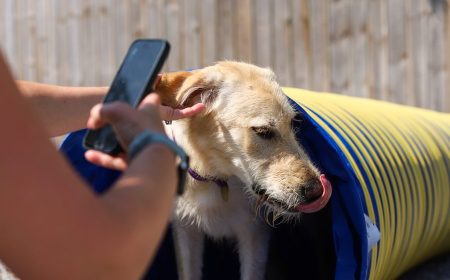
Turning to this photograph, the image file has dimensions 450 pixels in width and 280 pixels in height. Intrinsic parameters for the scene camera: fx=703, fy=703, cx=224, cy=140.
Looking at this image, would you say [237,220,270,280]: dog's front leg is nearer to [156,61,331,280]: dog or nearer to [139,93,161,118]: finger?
[156,61,331,280]: dog

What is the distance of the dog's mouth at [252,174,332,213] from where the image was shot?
330 cm

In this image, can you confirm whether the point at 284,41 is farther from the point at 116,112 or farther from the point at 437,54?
the point at 116,112

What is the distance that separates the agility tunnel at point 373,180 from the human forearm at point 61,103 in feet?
1.79

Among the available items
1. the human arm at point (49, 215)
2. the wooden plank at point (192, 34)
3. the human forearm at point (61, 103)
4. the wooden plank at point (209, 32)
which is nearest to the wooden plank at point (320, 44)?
the wooden plank at point (209, 32)

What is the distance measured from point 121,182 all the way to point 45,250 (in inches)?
9.4

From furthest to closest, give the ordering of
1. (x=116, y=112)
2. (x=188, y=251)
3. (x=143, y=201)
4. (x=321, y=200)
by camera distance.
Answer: (x=188, y=251) < (x=321, y=200) < (x=116, y=112) < (x=143, y=201)

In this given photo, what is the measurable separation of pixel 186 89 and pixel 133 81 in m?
1.67

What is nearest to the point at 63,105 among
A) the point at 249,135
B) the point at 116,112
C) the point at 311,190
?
the point at 249,135

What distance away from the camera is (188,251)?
407 centimetres

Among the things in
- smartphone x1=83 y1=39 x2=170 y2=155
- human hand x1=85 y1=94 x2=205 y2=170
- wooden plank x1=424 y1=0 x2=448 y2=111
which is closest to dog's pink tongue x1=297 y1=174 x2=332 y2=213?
smartphone x1=83 y1=39 x2=170 y2=155

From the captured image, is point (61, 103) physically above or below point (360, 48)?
above

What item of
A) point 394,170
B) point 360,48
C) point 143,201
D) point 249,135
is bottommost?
point 394,170

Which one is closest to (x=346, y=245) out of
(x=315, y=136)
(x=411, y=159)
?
(x=315, y=136)

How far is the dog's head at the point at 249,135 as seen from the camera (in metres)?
3.38
